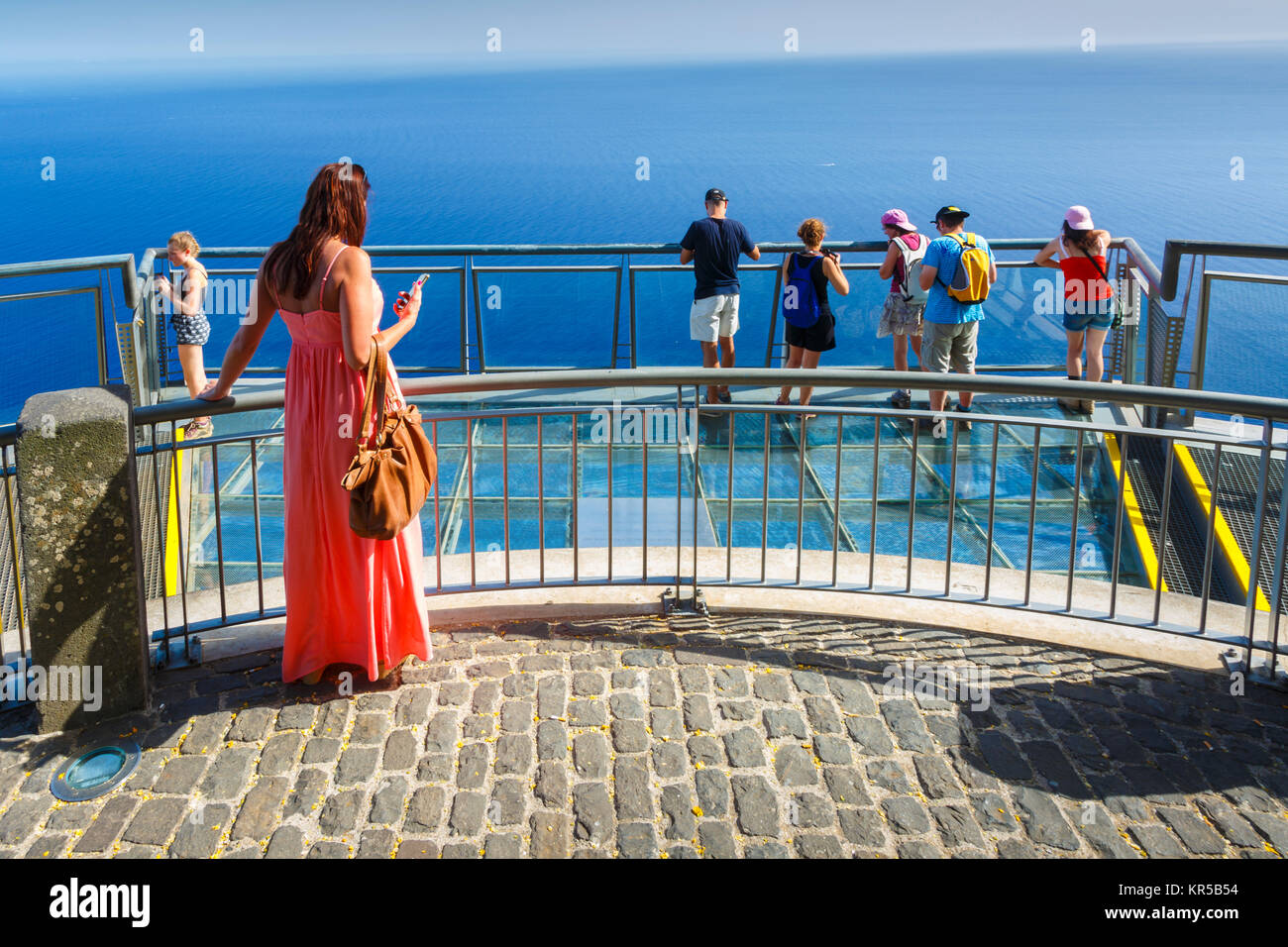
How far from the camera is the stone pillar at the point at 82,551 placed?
15.4 feet

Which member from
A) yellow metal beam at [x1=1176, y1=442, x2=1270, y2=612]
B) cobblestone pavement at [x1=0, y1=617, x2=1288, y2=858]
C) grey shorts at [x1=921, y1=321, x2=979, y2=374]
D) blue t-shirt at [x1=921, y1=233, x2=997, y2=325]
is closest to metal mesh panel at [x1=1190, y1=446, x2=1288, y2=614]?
yellow metal beam at [x1=1176, y1=442, x2=1270, y2=612]

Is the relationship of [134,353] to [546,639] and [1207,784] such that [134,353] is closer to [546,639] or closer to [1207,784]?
[546,639]

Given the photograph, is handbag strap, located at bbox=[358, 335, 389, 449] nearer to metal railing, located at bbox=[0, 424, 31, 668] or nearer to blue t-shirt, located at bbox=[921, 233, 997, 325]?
metal railing, located at bbox=[0, 424, 31, 668]

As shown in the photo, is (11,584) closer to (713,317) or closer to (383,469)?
(383,469)

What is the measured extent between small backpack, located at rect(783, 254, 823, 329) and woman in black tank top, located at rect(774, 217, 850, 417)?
0.02m

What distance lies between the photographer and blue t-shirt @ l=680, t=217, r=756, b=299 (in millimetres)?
10422

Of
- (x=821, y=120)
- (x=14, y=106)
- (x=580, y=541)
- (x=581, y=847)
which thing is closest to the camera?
(x=581, y=847)

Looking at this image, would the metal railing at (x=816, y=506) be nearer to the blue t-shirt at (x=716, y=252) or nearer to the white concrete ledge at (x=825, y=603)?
the white concrete ledge at (x=825, y=603)

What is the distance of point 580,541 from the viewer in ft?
26.3

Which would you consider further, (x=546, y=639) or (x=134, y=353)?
(x=134, y=353)

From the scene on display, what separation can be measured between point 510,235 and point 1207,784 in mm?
48859

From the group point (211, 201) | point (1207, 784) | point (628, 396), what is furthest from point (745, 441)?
point (211, 201)

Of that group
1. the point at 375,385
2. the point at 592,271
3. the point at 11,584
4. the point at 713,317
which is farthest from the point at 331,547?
the point at 592,271

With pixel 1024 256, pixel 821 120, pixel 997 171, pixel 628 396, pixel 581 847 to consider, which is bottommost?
pixel 581 847
